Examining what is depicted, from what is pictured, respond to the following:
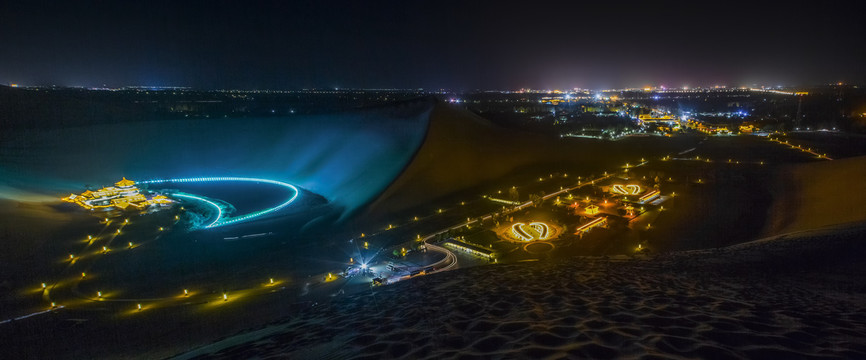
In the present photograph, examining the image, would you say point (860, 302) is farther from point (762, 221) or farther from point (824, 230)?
point (762, 221)

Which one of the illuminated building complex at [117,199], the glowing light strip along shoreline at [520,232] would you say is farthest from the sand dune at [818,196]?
the illuminated building complex at [117,199]

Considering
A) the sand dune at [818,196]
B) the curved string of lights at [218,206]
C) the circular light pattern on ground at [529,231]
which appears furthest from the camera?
the curved string of lights at [218,206]

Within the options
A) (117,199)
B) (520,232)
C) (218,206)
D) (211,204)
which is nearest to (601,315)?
(520,232)

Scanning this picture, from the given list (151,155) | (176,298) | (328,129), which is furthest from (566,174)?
(151,155)

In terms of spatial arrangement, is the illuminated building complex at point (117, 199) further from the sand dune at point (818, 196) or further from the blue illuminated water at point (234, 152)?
the sand dune at point (818, 196)

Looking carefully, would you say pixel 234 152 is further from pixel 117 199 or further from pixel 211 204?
pixel 211 204

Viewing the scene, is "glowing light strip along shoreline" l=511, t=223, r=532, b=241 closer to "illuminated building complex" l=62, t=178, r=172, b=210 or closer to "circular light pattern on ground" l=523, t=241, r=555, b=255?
"circular light pattern on ground" l=523, t=241, r=555, b=255
